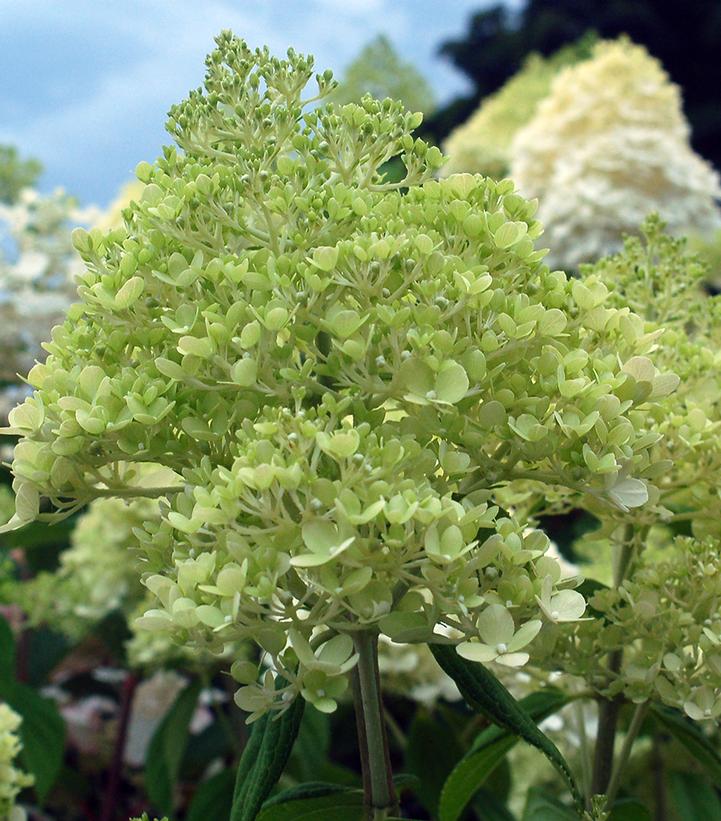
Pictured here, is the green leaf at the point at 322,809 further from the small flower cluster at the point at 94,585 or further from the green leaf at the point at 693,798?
the small flower cluster at the point at 94,585

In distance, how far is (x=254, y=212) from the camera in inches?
24.5

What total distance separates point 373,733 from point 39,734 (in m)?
0.81

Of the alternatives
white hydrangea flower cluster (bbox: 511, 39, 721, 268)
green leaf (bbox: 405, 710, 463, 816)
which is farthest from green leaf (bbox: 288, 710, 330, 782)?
white hydrangea flower cluster (bbox: 511, 39, 721, 268)

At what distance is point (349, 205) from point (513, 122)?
3574 mm

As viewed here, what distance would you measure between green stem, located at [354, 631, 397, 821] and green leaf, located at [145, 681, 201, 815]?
0.88 m

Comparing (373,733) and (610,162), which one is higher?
(610,162)

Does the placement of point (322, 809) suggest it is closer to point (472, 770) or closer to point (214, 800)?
point (472, 770)

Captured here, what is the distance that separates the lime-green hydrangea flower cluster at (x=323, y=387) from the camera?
0.52m

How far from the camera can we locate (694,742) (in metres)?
0.78

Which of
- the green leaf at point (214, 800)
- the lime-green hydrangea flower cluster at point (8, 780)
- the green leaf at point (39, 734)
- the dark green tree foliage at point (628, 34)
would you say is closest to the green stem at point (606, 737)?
the lime-green hydrangea flower cluster at point (8, 780)

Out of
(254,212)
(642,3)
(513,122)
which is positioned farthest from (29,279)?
(642,3)

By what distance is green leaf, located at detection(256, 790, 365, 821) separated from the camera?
26.6 inches

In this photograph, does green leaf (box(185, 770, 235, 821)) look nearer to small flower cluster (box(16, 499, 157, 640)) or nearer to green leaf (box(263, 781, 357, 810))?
small flower cluster (box(16, 499, 157, 640))

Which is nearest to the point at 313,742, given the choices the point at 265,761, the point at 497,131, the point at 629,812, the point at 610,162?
the point at 629,812
